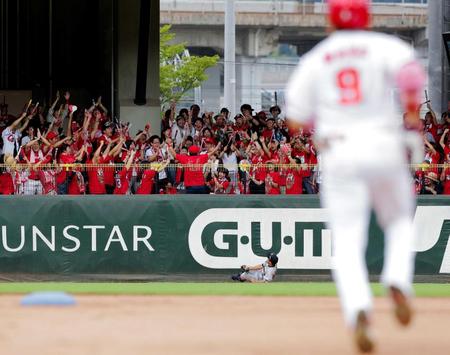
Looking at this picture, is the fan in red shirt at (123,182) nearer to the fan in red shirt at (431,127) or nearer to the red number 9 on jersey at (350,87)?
the fan in red shirt at (431,127)

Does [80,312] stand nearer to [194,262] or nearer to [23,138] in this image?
[194,262]

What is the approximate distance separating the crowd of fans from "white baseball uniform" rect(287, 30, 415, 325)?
13258 millimetres

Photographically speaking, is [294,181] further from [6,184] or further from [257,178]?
[6,184]

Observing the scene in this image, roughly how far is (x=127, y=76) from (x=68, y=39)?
660 centimetres

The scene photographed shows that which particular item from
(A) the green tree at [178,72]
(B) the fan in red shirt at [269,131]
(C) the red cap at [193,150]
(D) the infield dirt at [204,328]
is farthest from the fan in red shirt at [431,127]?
(A) the green tree at [178,72]

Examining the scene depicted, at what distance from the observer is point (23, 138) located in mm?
23812

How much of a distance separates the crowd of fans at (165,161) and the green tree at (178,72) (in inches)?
1283

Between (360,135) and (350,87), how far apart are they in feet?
1.09

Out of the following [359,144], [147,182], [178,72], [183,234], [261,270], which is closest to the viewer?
[359,144]

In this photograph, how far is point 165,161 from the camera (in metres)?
22.0

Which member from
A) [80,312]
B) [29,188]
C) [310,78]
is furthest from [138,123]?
[310,78]

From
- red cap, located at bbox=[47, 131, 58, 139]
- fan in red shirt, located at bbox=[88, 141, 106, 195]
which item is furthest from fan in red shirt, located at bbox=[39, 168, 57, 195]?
red cap, located at bbox=[47, 131, 58, 139]

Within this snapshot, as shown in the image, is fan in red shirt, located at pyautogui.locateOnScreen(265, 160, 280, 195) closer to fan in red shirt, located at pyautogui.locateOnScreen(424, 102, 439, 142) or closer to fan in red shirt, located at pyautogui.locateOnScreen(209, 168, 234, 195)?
fan in red shirt, located at pyautogui.locateOnScreen(209, 168, 234, 195)

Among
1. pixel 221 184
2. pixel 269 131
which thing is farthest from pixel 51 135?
pixel 269 131
